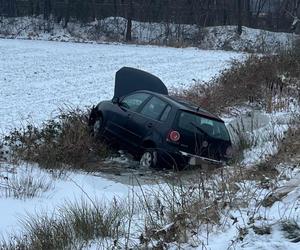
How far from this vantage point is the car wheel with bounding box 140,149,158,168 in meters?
11.2

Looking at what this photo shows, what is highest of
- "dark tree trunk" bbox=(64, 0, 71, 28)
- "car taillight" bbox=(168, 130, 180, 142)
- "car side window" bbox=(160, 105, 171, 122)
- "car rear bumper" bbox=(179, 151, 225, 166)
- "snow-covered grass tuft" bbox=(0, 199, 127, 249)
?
"dark tree trunk" bbox=(64, 0, 71, 28)

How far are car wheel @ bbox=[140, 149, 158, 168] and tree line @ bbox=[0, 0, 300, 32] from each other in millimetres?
47341

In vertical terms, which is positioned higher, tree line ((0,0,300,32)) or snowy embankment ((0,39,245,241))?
tree line ((0,0,300,32))

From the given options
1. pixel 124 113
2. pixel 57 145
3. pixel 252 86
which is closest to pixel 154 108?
pixel 124 113

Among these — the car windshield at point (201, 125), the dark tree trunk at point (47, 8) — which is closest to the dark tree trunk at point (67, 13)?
the dark tree trunk at point (47, 8)

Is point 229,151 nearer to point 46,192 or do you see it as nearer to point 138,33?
point 46,192

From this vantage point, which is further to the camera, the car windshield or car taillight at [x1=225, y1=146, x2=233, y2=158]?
car taillight at [x1=225, y1=146, x2=233, y2=158]

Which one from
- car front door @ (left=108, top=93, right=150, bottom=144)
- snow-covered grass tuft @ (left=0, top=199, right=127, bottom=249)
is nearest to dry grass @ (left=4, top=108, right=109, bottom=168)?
car front door @ (left=108, top=93, right=150, bottom=144)

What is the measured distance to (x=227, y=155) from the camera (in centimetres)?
1151

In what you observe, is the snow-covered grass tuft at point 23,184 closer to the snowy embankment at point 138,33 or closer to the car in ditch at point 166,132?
the car in ditch at point 166,132

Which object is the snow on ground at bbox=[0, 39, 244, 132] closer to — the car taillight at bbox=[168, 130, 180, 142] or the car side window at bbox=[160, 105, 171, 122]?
the car side window at bbox=[160, 105, 171, 122]

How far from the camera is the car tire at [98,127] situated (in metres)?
12.8

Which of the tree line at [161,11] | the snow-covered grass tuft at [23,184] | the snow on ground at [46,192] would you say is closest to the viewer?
the snow on ground at [46,192]

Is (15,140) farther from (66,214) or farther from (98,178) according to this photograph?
(66,214)
